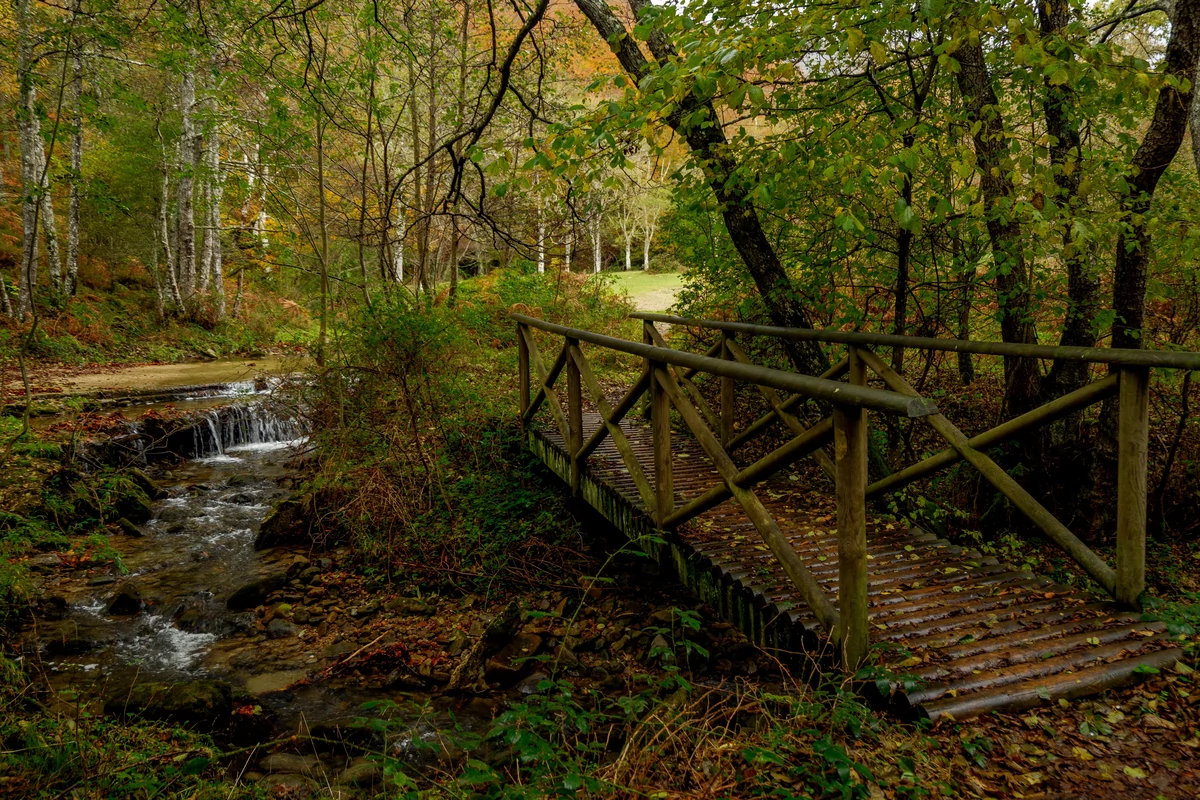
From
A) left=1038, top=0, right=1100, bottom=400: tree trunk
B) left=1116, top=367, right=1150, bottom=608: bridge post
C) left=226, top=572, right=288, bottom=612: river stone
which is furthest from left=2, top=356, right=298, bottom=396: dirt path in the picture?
left=1116, top=367, right=1150, bottom=608: bridge post

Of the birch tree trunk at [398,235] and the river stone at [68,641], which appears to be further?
the birch tree trunk at [398,235]

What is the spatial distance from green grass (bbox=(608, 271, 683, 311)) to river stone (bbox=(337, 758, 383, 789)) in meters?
11.8

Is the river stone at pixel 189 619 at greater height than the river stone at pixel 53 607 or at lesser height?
lesser

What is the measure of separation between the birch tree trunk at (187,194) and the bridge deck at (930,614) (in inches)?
580

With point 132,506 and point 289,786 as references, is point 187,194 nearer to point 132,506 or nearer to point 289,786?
point 132,506

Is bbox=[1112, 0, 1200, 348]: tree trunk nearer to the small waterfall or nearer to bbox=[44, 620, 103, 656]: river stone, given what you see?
bbox=[44, 620, 103, 656]: river stone

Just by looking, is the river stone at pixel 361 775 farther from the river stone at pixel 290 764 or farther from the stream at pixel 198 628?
the stream at pixel 198 628

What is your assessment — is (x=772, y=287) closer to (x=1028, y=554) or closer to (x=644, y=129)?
(x=644, y=129)

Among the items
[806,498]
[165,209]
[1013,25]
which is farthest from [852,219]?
[165,209]

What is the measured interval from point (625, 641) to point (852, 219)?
3202 millimetres

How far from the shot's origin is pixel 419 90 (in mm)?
14477

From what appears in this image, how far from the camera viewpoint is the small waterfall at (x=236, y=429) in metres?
9.45

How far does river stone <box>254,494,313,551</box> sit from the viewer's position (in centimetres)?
652

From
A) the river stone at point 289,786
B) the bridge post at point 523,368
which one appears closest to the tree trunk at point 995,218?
the bridge post at point 523,368
